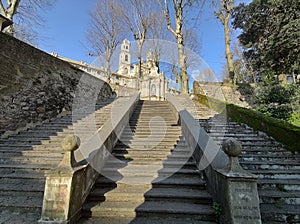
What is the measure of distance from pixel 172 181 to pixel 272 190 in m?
1.53

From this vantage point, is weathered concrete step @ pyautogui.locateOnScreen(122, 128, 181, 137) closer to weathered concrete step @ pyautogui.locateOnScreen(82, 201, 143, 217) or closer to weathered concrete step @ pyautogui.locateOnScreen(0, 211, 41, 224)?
weathered concrete step @ pyautogui.locateOnScreen(82, 201, 143, 217)

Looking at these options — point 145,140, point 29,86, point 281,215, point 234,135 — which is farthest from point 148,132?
point 29,86

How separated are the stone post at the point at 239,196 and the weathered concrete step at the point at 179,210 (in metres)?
0.25

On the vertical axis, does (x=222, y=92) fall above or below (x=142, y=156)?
above

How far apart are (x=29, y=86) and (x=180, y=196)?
566 cm

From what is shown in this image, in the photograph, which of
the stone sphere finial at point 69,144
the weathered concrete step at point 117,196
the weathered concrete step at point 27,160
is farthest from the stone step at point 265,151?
the weathered concrete step at point 27,160

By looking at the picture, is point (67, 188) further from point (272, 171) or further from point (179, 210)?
point (272, 171)

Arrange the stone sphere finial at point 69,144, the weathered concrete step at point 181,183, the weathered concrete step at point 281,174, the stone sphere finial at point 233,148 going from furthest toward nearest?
the weathered concrete step at point 281,174
the weathered concrete step at point 181,183
the stone sphere finial at point 69,144
the stone sphere finial at point 233,148

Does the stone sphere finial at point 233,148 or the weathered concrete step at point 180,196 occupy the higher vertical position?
the stone sphere finial at point 233,148

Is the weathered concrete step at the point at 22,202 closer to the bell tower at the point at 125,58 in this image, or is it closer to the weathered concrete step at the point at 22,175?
the weathered concrete step at the point at 22,175

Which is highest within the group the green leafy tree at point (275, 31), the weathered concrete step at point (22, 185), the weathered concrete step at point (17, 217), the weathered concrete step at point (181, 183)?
the green leafy tree at point (275, 31)


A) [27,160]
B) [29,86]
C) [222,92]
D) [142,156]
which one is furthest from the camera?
[222,92]

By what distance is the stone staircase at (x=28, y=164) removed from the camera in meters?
2.42

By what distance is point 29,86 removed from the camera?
5605 mm
